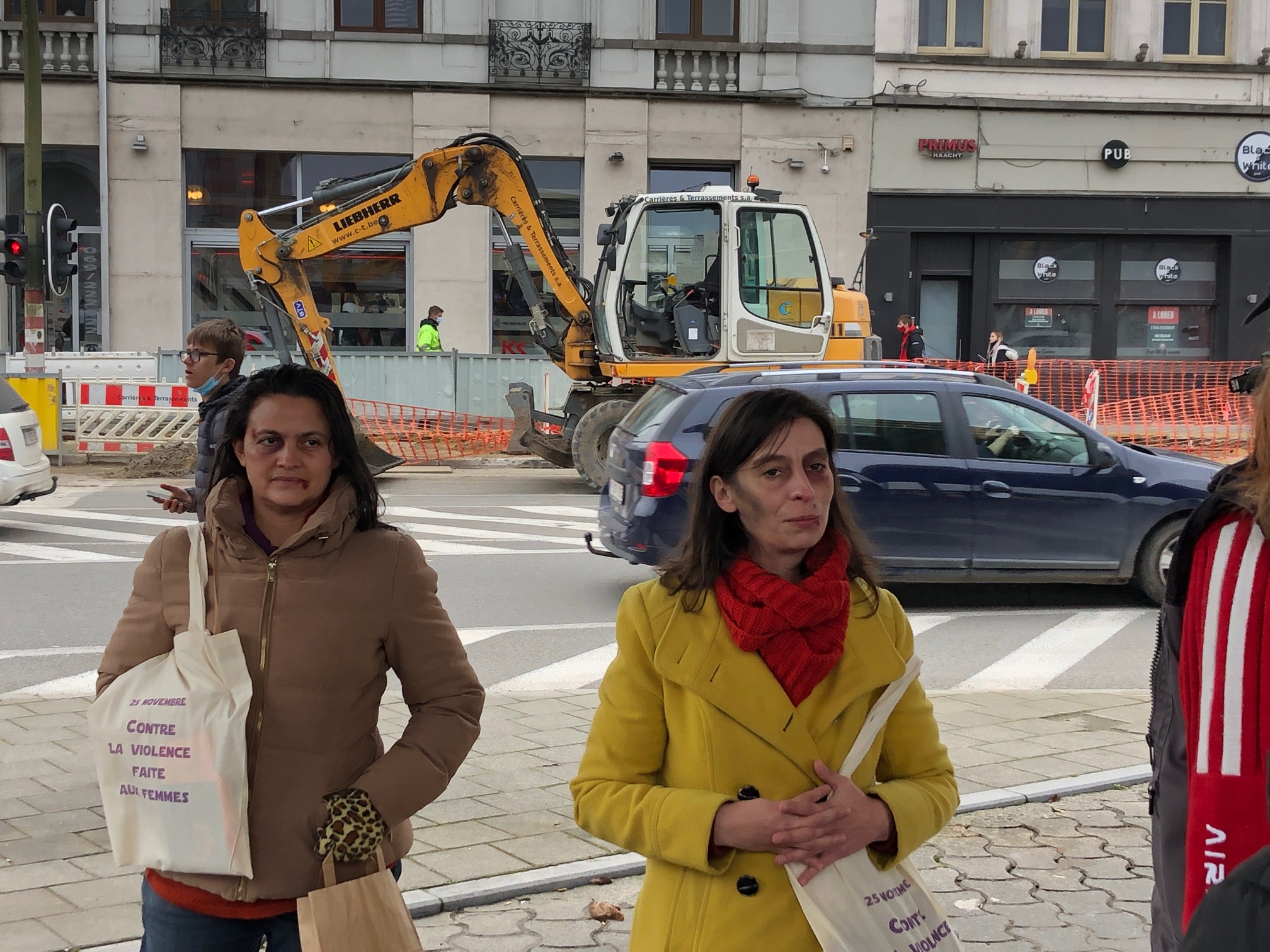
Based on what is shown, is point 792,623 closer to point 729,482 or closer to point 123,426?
point 729,482

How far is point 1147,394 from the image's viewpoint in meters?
27.3

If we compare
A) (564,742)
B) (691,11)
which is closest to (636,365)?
(564,742)

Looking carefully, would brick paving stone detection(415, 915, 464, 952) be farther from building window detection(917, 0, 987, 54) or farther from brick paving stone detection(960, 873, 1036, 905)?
building window detection(917, 0, 987, 54)

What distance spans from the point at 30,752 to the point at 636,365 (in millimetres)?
11371

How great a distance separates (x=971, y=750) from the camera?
21.3 ft

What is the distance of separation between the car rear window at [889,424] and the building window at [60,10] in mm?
21963

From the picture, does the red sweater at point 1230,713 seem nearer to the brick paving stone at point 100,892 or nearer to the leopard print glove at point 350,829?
the leopard print glove at point 350,829

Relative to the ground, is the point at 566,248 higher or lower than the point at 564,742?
higher

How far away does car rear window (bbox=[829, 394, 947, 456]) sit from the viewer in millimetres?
10008

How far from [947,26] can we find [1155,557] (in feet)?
66.6

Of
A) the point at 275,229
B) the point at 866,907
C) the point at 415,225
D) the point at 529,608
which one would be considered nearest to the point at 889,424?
the point at 529,608

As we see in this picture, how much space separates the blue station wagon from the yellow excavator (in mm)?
6675

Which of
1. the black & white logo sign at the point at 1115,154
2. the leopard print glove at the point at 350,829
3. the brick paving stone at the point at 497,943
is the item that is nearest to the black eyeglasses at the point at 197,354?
the brick paving stone at the point at 497,943

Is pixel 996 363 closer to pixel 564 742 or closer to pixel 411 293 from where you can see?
pixel 411 293
